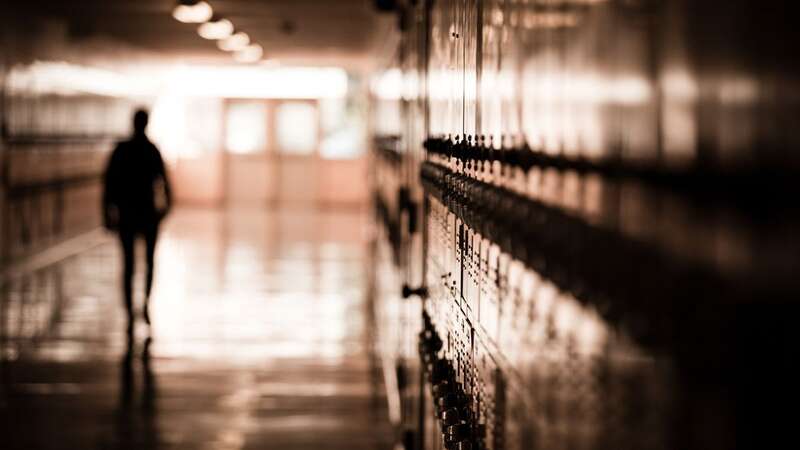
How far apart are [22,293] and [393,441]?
22.0ft

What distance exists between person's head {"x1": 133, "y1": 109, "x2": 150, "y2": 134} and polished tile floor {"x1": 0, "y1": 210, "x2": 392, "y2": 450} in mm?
1474

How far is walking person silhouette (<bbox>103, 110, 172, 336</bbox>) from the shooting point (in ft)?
28.6

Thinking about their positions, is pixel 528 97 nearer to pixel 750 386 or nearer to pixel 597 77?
pixel 597 77

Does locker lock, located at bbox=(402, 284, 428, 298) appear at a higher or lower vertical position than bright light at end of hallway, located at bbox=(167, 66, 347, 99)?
lower

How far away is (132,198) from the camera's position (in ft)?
28.7

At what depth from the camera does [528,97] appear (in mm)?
1413

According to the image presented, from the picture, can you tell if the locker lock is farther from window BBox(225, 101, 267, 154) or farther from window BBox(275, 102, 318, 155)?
window BBox(225, 101, 267, 154)

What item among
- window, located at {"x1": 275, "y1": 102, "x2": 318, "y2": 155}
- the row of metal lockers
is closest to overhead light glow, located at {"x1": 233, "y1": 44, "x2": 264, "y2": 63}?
window, located at {"x1": 275, "y1": 102, "x2": 318, "y2": 155}

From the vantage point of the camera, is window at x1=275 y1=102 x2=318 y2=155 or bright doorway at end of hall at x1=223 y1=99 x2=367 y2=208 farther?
window at x1=275 y1=102 x2=318 y2=155

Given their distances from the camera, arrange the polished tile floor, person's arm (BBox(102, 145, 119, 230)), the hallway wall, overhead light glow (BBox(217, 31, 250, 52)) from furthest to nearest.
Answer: overhead light glow (BBox(217, 31, 250, 52))
the hallway wall
person's arm (BBox(102, 145, 119, 230))
the polished tile floor

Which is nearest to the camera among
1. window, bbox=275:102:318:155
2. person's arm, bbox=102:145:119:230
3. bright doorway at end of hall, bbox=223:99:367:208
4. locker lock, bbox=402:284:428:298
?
locker lock, bbox=402:284:428:298

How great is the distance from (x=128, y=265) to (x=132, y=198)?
0.47 m

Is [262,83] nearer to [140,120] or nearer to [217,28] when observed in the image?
[217,28]

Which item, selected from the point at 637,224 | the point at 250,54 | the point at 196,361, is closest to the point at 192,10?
the point at 196,361
